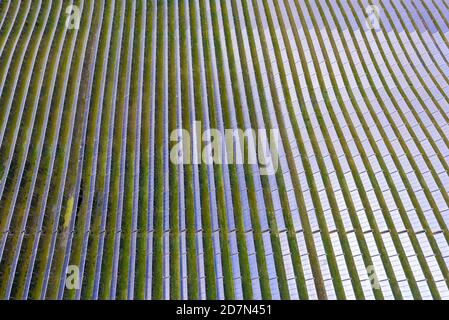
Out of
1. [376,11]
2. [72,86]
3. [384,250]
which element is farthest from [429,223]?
[72,86]

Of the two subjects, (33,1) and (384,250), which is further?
(33,1)

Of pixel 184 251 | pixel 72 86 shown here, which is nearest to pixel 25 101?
pixel 72 86

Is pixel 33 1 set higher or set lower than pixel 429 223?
higher

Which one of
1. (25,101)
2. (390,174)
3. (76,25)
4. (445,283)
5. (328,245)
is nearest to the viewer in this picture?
(445,283)

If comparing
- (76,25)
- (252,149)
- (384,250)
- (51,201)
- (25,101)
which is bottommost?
(384,250)

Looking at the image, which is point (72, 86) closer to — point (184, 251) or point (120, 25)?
point (120, 25)

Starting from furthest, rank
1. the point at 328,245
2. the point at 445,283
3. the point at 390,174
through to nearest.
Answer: the point at 390,174 < the point at 328,245 < the point at 445,283
